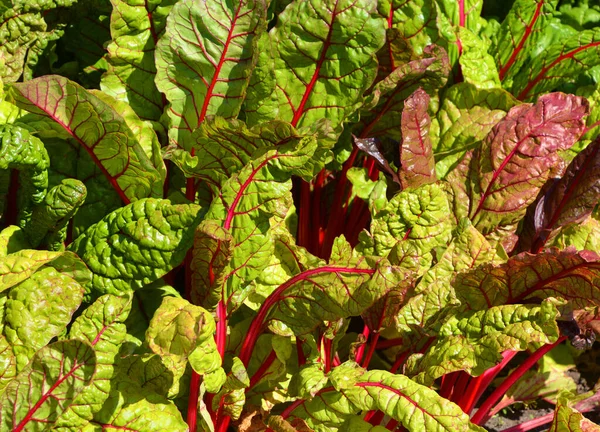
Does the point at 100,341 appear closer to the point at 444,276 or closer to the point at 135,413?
the point at 135,413

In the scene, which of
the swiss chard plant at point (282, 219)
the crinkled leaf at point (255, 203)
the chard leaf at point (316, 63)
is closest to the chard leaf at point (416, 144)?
the swiss chard plant at point (282, 219)

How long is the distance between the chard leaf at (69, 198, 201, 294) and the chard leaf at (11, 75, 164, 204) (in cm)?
12

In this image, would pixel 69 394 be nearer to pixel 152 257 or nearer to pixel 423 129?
pixel 152 257

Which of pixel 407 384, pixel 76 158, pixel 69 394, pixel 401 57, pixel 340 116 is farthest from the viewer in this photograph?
pixel 401 57

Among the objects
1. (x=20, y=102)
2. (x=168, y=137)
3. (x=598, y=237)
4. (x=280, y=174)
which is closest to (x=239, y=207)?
(x=280, y=174)

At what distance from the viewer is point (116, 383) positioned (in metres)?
1.58

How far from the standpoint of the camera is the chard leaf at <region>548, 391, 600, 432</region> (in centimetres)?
166

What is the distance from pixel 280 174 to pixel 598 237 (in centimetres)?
94

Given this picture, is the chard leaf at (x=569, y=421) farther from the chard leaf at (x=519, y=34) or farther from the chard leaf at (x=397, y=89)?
the chard leaf at (x=519, y=34)

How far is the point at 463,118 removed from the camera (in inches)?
83.5

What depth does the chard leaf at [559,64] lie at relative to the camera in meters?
2.18

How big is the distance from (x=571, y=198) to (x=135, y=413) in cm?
118

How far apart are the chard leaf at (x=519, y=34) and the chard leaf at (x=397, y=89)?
40 centimetres

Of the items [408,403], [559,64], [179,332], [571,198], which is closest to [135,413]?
[179,332]
